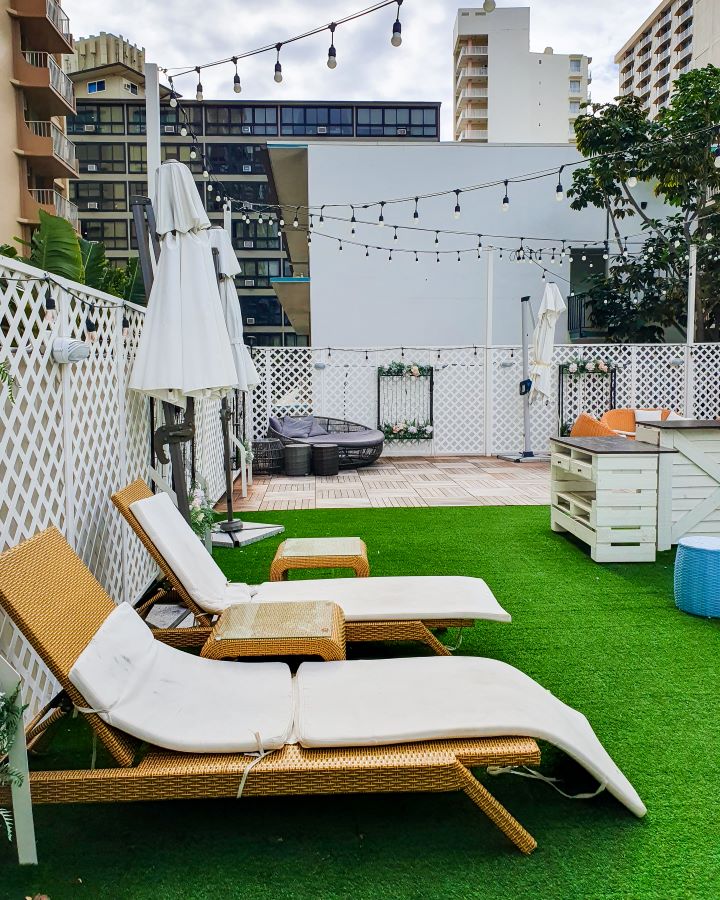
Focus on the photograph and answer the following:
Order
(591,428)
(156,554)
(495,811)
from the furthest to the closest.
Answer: (591,428)
(156,554)
(495,811)

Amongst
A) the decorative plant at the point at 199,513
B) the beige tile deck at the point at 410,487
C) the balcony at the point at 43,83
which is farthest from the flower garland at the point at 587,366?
the balcony at the point at 43,83

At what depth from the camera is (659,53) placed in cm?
5681

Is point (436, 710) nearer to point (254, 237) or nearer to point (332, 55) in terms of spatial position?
point (332, 55)

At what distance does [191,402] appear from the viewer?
457cm

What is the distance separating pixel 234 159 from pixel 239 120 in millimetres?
3470

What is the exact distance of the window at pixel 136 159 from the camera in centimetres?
6047

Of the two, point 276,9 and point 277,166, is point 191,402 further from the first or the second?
point 277,166

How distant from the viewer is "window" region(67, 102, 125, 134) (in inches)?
2344

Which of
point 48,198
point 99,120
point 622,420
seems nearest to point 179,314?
point 622,420

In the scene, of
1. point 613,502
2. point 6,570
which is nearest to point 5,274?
point 6,570

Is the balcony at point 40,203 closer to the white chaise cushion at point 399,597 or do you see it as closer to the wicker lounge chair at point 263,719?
the white chaise cushion at point 399,597

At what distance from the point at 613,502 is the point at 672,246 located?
34.5 ft

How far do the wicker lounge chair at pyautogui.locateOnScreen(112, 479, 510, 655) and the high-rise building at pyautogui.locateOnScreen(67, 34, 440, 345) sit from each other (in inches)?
2063

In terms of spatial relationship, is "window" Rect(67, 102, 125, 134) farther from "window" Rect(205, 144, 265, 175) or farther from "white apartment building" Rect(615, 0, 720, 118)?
"white apartment building" Rect(615, 0, 720, 118)
